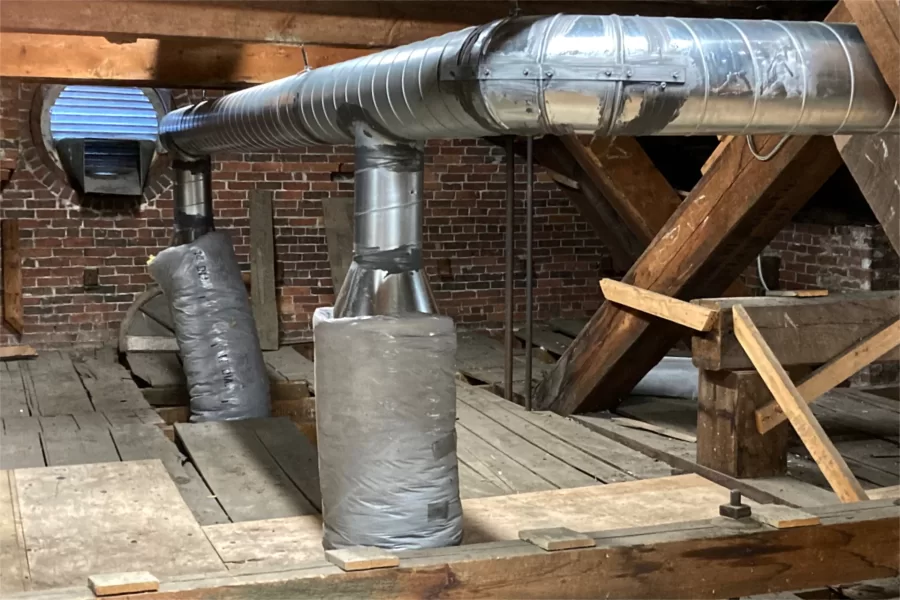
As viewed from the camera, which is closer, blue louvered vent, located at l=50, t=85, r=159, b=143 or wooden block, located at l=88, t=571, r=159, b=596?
wooden block, located at l=88, t=571, r=159, b=596

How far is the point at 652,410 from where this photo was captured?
15.9ft

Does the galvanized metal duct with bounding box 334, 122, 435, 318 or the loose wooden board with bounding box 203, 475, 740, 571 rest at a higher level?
the galvanized metal duct with bounding box 334, 122, 435, 318

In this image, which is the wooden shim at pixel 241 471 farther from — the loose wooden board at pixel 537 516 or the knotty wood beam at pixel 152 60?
the knotty wood beam at pixel 152 60

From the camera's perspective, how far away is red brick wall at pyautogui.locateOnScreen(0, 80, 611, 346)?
20.9ft

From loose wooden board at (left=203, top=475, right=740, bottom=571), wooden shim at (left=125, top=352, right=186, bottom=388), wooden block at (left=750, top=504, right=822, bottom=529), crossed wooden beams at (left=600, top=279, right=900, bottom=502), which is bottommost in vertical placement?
wooden shim at (left=125, top=352, right=186, bottom=388)

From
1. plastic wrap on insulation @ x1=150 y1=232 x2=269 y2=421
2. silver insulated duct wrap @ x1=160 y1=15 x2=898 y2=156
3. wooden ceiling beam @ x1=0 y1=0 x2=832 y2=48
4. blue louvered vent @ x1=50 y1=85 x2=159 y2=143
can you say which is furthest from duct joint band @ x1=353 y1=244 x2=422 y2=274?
blue louvered vent @ x1=50 y1=85 x2=159 y2=143

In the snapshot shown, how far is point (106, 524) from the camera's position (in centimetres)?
318

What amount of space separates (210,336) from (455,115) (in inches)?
120

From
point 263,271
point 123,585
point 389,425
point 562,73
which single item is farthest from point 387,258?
point 263,271

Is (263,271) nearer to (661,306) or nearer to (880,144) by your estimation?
(661,306)

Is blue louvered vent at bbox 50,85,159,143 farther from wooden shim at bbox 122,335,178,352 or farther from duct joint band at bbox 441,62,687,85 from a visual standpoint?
duct joint band at bbox 441,62,687,85

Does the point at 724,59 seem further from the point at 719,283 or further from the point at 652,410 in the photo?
the point at 652,410

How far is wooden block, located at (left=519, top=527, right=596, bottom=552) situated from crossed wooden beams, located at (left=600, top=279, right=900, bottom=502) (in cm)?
101

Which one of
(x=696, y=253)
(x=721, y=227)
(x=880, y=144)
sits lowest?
(x=696, y=253)
